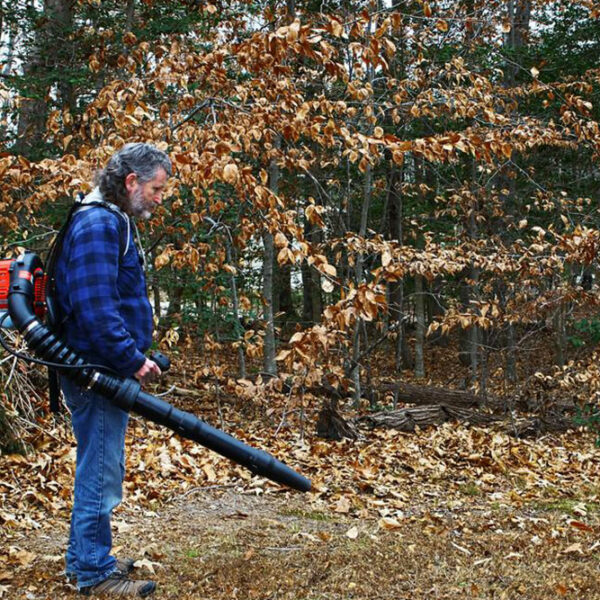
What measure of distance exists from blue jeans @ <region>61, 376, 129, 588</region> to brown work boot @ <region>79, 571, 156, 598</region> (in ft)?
0.09

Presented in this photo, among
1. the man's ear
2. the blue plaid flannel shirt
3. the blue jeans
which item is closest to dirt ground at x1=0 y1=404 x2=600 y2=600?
the blue jeans

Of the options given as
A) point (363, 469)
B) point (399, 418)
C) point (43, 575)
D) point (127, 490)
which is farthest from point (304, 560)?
point (399, 418)

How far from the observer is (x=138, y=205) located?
3.47 metres

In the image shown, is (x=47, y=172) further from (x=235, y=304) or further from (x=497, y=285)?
(x=497, y=285)

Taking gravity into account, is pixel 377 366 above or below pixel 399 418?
below

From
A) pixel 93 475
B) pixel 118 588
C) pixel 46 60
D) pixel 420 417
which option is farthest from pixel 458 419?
pixel 46 60

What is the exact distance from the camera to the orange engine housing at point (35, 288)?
335 cm

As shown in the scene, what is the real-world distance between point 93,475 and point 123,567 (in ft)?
2.30

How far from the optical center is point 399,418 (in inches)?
372

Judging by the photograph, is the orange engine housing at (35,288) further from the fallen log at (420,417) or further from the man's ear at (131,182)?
the fallen log at (420,417)

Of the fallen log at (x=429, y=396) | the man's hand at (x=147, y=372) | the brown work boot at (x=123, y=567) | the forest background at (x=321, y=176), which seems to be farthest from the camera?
the fallen log at (x=429, y=396)

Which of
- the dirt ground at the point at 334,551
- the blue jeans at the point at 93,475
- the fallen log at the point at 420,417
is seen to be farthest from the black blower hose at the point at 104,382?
the fallen log at the point at 420,417

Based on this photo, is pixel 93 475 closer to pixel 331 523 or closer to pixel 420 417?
pixel 331 523

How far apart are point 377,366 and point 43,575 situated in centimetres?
1432
